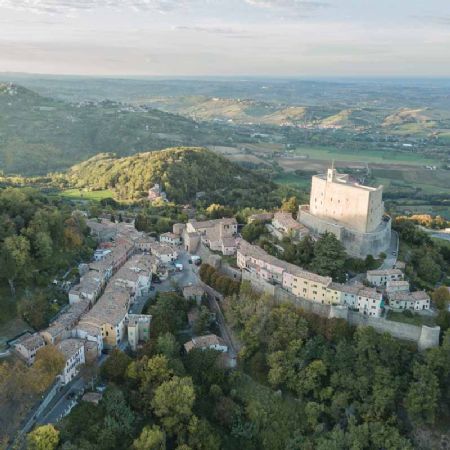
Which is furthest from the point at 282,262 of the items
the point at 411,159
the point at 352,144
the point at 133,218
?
the point at 352,144

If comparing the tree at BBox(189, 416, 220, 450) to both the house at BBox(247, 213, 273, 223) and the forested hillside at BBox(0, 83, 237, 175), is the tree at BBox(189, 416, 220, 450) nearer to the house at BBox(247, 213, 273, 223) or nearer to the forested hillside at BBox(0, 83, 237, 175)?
the house at BBox(247, 213, 273, 223)

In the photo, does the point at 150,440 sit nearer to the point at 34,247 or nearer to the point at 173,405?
the point at 173,405

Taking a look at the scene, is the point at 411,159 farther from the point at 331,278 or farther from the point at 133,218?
the point at 331,278

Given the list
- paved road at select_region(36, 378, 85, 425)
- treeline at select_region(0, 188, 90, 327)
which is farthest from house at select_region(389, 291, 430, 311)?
treeline at select_region(0, 188, 90, 327)

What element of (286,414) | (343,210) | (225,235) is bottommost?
(286,414)

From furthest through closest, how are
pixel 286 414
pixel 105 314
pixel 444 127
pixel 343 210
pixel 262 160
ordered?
pixel 444 127 < pixel 262 160 < pixel 343 210 < pixel 105 314 < pixel 286 414

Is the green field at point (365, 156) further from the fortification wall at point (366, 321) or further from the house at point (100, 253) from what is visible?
the fortification wall at point (366, 321)
